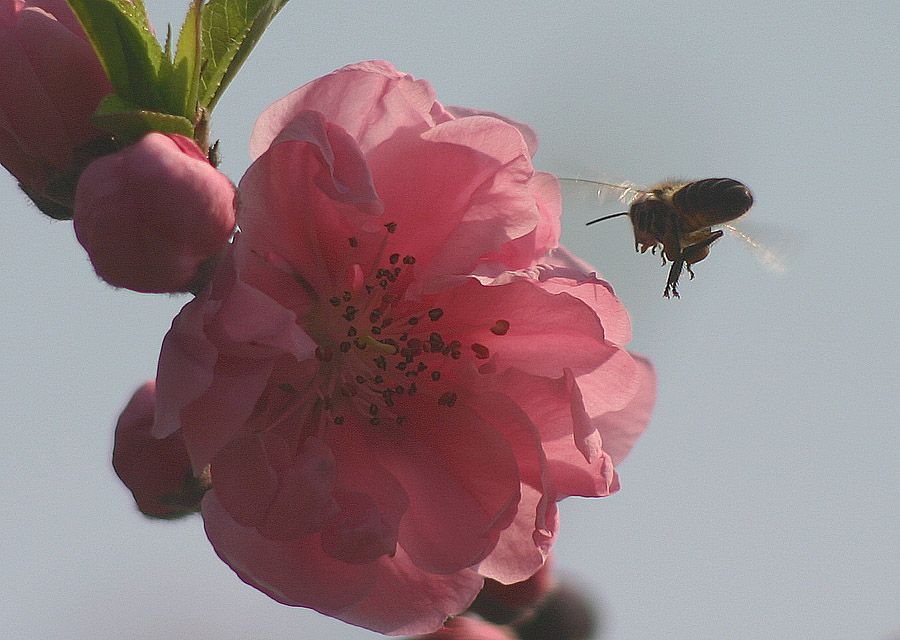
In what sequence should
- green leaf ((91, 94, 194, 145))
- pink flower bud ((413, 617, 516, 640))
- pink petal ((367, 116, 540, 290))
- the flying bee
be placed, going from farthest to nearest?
the flying bee, pink flower bud ((413, 617, 516, 640)), pink petal ((367, 116, 540, 290)), green leaf ((91, 94, 194, 145))

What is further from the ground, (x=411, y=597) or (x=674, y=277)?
(x=674, y=277)

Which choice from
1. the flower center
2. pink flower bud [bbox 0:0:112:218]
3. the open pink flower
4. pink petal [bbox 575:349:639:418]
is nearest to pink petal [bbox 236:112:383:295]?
the open pink flower

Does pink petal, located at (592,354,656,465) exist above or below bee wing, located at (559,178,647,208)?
below

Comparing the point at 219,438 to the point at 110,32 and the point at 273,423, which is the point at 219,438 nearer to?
the point at 273,423

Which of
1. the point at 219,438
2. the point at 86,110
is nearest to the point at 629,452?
the point at 219,438

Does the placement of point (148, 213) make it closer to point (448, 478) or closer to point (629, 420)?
point (448, 478)

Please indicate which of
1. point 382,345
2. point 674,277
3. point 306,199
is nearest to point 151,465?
point 382,345

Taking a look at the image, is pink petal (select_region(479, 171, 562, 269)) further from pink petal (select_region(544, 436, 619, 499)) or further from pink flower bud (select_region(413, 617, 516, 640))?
pink flower bud (select_region(413, 617, 516, 640))

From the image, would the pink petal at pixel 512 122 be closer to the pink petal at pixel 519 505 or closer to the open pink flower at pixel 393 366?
the open pink flower at pixel 393 366
